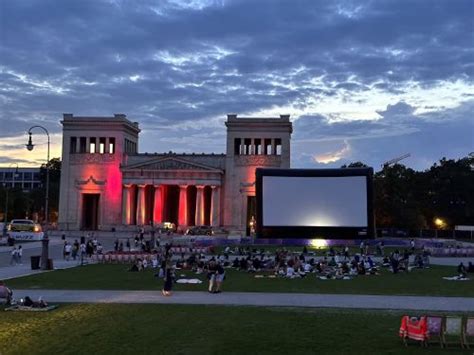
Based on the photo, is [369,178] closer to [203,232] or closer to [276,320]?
[203,232]

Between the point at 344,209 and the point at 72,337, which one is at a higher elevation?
the point at 344,209

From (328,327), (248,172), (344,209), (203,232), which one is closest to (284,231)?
(344,209)

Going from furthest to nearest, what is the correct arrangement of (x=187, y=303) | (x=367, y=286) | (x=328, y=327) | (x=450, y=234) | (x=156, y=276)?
Result: (x=450, y=234)
(x=156, y=276)
(x=367, y=286)
(x=187, y=303)
(x=328, y=327)

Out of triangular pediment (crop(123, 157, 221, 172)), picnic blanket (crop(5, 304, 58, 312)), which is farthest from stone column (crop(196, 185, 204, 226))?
picnic blanket (crop(5, 304, 58, 312))

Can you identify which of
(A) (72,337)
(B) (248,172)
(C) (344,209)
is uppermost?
(B) (248,172)

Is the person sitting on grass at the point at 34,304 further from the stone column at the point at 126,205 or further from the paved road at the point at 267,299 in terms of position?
the stone column at the point at 126,205

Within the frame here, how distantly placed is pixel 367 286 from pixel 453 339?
13910 millimetres

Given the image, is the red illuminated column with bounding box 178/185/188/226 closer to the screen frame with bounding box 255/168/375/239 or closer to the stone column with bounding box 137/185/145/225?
the stone column with bounding box 137/185/145/225

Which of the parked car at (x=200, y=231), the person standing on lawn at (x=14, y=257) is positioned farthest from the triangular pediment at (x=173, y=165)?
the person standing on lawn at (x=14, y=257)

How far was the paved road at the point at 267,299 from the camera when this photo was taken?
23.3m

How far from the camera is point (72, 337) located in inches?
645

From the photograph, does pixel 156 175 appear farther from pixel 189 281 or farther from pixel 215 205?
pixel 189 281

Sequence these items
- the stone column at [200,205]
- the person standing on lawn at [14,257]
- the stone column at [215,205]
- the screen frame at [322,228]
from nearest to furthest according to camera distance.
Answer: the person standing on lawn at [14,257] → the screen frame at [322,228] → the stone column at [200,205] → the stone column at [215,205]

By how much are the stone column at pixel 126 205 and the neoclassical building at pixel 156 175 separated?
6.8 inches
